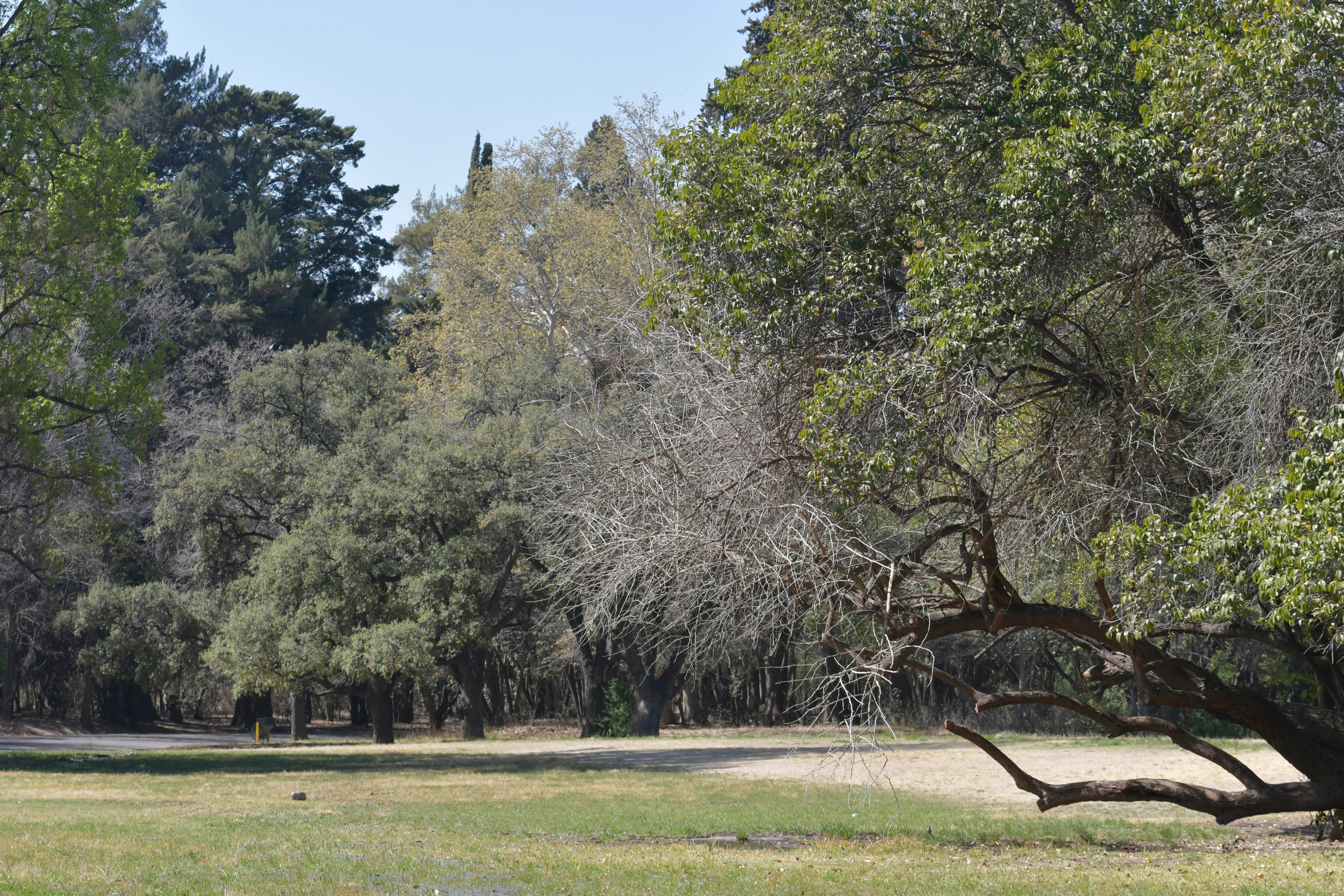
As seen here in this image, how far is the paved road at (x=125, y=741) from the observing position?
29.9 m

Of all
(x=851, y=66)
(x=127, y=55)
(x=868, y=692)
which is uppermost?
(x=127, y=55)

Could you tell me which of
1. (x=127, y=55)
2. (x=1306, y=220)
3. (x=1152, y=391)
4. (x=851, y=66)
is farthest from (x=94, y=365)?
(x=1306, y=220)

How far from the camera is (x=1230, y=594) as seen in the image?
7.29 meters

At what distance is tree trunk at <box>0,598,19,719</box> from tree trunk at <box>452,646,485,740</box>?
13.9m

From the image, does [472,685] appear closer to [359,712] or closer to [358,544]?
[358,544]

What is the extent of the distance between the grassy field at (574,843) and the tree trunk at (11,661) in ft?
60.4

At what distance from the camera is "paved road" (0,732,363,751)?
2989 centimetres

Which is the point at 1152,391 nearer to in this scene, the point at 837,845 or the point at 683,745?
the point at 837,845

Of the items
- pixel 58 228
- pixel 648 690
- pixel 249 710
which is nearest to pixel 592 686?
pixel 648 690

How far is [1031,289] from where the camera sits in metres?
9.68

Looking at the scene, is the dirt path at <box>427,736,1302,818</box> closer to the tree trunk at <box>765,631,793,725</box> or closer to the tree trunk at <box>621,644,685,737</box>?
the tree trunk at <box>621,644,685,737</box>

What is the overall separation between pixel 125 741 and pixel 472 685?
415 inches

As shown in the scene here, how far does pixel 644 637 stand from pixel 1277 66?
79.1 feet

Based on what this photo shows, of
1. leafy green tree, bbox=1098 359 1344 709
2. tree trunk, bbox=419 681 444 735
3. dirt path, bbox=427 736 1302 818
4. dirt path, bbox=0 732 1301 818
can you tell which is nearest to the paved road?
dirt path, bbox=0 732 1301 818
